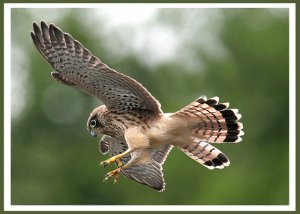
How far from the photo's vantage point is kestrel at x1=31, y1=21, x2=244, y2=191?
7.48 m

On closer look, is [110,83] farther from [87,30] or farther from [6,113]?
[87,30]

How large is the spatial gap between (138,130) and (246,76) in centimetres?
1290

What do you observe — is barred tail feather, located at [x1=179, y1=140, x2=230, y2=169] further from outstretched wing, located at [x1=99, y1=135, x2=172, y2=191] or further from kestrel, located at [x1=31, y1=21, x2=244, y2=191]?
outstretched wing, located at [x1=99, y1=135, x2=172, y2=191]

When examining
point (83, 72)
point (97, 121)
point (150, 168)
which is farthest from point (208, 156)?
point (83, 72)

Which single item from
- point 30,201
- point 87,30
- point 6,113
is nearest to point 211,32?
point 87,30

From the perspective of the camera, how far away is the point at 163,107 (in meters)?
17.0

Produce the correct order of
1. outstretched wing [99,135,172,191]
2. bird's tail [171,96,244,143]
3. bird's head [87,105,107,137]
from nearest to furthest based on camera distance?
1. bird's tail [171,96,244,143]
2. bird's head [87,105,107,137]
3. outstretched wing [99,135,172,191]

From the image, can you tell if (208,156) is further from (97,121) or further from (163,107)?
(163,107)

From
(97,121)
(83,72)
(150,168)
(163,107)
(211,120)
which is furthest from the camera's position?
(163,107)

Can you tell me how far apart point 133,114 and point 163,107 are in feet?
30.3

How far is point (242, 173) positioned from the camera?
1777cm

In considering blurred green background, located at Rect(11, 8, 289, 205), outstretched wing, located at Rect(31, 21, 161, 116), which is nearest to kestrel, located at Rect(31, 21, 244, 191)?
outstretched wing, located at Rect(31, 21, 161, 116)

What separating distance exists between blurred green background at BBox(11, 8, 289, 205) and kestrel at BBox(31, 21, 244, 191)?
864 cm

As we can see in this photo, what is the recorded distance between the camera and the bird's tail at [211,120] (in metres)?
7.62
